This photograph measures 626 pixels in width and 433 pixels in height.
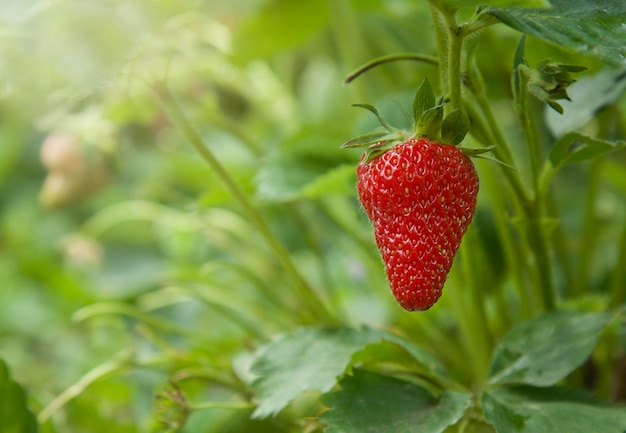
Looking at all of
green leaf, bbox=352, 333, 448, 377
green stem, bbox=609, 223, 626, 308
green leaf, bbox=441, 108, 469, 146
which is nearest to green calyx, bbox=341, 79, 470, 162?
green leaf, bbox=441, 108, 469, 146

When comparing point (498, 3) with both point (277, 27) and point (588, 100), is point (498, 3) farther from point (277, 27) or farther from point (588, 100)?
point (277, 27)

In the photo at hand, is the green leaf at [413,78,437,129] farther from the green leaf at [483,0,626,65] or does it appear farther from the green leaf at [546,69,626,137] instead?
the green leaf at [546,69,626,137]

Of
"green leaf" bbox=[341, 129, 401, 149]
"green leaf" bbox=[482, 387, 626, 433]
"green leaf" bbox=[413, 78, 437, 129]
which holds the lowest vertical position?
"green leaf" bbox=[482, 387, 626, 433]

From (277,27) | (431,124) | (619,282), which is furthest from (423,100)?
(277,27)

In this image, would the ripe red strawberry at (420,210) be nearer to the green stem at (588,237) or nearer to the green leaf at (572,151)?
the green leaf at (572,151)

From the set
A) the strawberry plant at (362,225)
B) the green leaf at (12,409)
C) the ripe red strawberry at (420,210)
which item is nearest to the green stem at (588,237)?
the strawberry plant at (362,225)

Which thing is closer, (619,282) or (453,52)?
(453,52)
